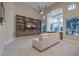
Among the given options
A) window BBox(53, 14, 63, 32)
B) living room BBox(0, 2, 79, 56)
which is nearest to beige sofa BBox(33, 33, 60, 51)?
living room BBox(0, 2, 79, 56)

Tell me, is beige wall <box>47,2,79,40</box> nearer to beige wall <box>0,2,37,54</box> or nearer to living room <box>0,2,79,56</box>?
living room <box>0,2,79,56</box>

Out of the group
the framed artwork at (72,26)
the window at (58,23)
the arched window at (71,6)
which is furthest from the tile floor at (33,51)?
the arched window at (71,6)

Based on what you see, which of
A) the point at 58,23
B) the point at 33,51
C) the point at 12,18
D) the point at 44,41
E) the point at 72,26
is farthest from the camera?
the point at 44,41

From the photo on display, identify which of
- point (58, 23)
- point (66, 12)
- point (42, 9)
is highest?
point (42, 9)

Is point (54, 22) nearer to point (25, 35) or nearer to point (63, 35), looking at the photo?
point (63, 35)

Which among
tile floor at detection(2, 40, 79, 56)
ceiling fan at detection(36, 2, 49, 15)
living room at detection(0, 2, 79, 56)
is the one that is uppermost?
ceiling fan at detection(36, 2, 49, 15)

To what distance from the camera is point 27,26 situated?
9.12 feet

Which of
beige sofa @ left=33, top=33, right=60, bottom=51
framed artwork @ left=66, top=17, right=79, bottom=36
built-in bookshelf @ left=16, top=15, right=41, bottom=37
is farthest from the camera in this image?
beige sofa @ left=33, top=33, right=60, bottom=51

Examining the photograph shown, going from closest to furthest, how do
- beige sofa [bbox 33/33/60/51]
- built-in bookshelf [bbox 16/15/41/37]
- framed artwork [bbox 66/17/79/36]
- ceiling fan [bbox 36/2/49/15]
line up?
framed artwork [bbox 66/17/79/36] < built-in bookshelf [bbox 16/15/41/37] < beige sofa [bbox 33/33/60/51] < ceiling fan [bbox 36/2/49/15]

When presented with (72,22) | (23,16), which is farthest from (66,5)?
(23,16)

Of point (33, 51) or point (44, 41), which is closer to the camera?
point (33, 51)

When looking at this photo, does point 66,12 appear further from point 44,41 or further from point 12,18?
point 12,18

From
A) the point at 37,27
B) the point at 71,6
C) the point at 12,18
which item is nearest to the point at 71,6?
the point at 71,6

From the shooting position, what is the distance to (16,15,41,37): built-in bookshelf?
107 inches
